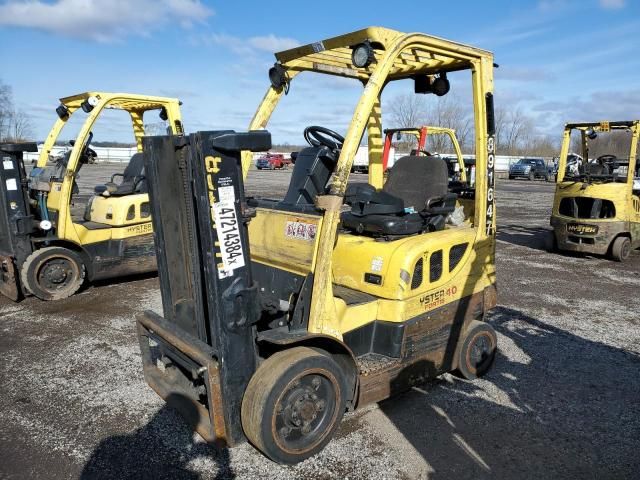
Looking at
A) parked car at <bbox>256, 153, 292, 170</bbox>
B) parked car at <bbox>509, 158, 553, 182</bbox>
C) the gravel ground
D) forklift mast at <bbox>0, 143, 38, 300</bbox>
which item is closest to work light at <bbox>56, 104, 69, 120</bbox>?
forklift mast at <bbox>0, 143, 38, 300</bbox>

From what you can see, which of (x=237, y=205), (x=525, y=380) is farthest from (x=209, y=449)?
(x=525, y=380)

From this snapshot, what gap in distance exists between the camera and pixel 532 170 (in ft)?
120

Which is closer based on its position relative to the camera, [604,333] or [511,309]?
[604,333]

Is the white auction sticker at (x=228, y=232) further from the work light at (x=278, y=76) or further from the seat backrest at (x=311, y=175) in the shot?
the work light at (x=278, y=76)

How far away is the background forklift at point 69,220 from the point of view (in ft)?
22.5

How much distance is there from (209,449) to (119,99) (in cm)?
596

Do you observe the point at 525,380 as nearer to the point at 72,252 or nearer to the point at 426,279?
the point at 426,279

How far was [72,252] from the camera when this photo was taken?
7203mm

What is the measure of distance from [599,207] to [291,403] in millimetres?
8653

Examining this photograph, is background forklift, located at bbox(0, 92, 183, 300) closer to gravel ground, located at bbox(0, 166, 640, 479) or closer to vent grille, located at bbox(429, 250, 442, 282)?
gravel ground, located at bbox(0, 166, 640, 479)

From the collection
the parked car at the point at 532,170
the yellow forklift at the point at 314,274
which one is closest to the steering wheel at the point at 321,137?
the yellow forklift at the point at 314,274

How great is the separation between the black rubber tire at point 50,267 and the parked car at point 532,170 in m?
35.3

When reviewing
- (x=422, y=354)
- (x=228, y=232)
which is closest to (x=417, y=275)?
(x=422, y=354)

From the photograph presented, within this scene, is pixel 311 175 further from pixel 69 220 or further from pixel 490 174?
pixel 69 220
